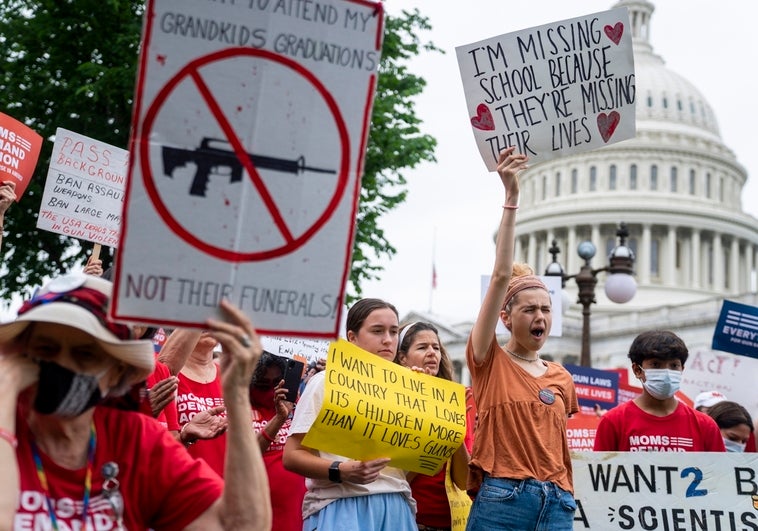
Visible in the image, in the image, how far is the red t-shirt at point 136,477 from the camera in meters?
2.50

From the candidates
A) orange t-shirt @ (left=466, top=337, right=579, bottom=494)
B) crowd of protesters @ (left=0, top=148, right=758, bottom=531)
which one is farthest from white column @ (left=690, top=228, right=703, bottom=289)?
orange t-shirt @ (left=466, top=337, right=579, bottom=494)

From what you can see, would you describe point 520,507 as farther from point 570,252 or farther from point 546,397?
point 570,252

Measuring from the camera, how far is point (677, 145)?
84562mm

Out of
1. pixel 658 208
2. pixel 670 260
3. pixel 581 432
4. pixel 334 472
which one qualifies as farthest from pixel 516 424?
pixel 658 208

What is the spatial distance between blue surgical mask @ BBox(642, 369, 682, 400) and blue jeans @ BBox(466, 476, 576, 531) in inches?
42.9

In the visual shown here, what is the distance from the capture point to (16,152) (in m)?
6.52

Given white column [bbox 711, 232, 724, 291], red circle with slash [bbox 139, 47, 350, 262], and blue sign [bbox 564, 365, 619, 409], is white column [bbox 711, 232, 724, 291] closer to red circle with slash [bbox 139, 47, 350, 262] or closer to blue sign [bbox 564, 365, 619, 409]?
blue sign [bbox 564, 365, 619, 409]

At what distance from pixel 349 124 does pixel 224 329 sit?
0.60 metres

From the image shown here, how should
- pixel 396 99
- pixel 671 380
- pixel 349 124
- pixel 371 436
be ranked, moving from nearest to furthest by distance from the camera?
pixel 349 124, pixel 371 436, pixel 671 380, pixel 396 99

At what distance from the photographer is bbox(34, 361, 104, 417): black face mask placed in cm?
248

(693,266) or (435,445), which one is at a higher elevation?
(693,266)

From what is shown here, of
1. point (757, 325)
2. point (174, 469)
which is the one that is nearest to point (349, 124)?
point (174, 469)

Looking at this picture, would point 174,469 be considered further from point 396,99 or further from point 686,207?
point 686,207

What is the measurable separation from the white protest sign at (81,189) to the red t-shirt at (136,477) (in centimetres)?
440
